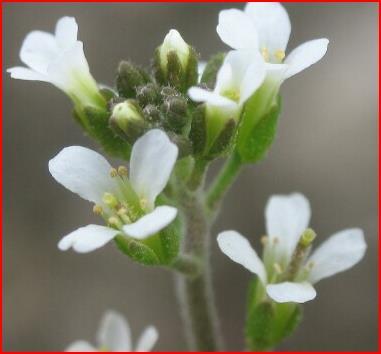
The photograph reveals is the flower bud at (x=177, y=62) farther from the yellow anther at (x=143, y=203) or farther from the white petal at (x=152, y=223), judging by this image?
the white petal at (x=152, y=223)

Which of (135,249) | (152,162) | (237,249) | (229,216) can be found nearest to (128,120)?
(152,162)

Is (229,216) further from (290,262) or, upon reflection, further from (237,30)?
(237,30)

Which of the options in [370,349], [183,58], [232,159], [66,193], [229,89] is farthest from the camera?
[66,193]

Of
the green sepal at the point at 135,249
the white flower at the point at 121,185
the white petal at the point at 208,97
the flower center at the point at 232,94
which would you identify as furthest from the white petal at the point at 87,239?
the flower center at the point at 232,94

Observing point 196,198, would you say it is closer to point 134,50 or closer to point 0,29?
point 134,50

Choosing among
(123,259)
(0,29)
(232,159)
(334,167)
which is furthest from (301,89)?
(232,159)
